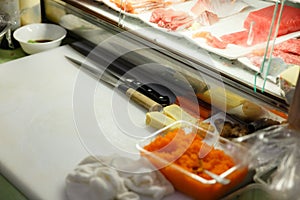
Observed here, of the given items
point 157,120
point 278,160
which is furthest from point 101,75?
point 278,160

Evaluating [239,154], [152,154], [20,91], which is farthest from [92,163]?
[20,91]

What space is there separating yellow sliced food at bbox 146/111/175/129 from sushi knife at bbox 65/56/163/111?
47 mm

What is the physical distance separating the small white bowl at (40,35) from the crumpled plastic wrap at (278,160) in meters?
0.80

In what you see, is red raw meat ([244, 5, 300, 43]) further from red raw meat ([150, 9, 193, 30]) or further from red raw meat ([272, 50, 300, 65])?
red raw meat ([150, 9, 193, 30])

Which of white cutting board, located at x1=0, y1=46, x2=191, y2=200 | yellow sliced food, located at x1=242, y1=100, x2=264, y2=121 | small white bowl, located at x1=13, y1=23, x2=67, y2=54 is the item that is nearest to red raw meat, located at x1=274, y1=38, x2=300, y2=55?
yellow sliced food, located at x1=242, y1=100, x2=264, y2=121

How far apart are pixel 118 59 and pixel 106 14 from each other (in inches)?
5.6

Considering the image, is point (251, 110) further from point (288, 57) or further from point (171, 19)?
point (171, 19)

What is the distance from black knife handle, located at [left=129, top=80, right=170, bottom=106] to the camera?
123 centimetres

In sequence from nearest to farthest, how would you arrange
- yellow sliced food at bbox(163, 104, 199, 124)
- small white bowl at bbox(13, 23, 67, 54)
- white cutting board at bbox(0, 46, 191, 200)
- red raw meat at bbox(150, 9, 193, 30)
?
white cutting board at bbox(0, 46, 191, 200), yellow sliced food at bbox(163, 104, 199, 124), red raw meat at bbox(150, 9, 193, 30), small white bowl at bbox(13, 23, 67, 54)

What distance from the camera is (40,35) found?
1.57 meters

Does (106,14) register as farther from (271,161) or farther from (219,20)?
(271,161)

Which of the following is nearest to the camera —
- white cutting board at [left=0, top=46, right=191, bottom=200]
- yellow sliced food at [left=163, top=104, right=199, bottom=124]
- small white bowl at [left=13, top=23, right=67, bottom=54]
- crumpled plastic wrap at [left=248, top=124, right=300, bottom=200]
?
crumpled plastic wrap at [left=248, top=124, right=300, bottom=200]

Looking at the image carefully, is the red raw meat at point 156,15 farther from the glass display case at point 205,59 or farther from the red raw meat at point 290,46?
the red raw meat at point 290,46

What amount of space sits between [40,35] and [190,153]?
31.7 inches
